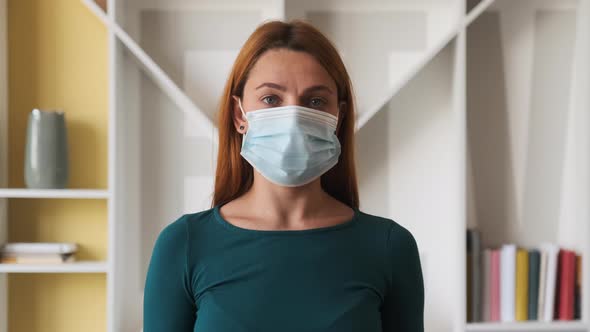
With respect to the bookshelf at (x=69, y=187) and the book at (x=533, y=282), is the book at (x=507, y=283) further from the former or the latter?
the bookshelf at (x=69, y=187)

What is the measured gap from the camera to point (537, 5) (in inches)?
96.2

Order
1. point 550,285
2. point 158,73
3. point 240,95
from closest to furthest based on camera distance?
point 240,95, point 158,73, point 550,285

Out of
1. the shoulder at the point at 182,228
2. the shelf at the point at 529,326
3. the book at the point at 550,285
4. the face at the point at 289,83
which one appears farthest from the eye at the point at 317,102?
the book at the point at 550,285

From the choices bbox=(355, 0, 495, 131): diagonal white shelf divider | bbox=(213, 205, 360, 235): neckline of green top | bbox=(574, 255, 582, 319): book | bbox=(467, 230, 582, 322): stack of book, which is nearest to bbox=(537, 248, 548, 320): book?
bbox=(467, 230, 582, 322): stack of book

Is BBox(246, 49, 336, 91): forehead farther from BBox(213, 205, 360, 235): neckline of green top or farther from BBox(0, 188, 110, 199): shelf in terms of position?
BBox(0, 188, 110, 199): shelf

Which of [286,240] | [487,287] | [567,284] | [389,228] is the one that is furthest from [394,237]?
[567,284]

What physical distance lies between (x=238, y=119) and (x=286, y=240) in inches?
9.0

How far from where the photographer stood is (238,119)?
1163mm

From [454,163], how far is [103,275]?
1.25 m

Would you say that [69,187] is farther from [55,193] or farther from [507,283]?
[507,283]

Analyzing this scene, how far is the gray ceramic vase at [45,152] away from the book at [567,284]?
1661 millimetres

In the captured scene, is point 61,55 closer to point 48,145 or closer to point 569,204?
point 48,145

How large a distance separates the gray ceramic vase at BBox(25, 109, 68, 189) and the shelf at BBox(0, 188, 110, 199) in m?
0.03

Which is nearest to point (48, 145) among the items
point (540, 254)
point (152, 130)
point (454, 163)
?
point (152, 130)
